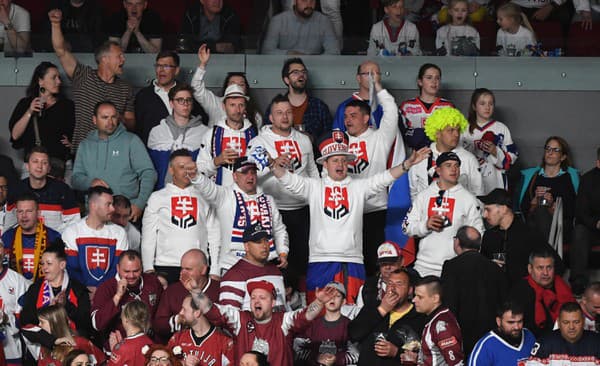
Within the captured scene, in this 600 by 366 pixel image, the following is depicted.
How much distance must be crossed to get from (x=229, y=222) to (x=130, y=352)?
1.76 metres

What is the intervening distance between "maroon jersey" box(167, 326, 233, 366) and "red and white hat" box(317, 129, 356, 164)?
210 centimetres

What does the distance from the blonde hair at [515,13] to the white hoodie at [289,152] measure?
2.61 m

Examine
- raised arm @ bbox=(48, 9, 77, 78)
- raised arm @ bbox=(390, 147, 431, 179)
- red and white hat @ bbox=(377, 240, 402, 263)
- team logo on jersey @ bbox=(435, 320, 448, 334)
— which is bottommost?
team logo on jersey @ bbox=(435, 320, 448, 334)

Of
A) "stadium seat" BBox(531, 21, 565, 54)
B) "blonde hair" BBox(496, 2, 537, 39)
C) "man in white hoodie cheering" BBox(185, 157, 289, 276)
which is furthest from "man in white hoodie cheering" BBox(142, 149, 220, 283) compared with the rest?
"stadium seat" BBox(531, 21, 565, 54)

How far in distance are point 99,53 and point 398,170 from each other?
3055mm

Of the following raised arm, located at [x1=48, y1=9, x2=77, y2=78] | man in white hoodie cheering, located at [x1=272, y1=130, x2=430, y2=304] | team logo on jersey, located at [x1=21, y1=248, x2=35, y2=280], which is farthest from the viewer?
raised arm, located at [x1=48, y1=9, x2=77, y2=78]

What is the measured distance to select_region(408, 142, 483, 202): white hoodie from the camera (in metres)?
11.6

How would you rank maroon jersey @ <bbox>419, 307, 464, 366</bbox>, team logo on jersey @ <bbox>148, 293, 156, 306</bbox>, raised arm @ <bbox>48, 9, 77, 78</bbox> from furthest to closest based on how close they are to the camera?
raised arm @ <bbox>48, 9, 77, 78</bbox> → team logo on jersey @ <bbox>148, 293, 156, 306</bbox> → maroon jersey @ <bbox>419, 307, 464, 366</bbox>

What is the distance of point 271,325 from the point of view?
9672mm

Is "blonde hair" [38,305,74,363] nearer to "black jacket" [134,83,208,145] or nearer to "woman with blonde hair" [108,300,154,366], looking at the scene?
"woman with blonde hair" [108,300,154,366]

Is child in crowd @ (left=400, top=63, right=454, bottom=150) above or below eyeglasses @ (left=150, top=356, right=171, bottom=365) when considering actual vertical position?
above

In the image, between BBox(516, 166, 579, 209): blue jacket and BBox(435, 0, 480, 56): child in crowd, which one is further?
BBox(435, 0, 480, 56): child in crowd

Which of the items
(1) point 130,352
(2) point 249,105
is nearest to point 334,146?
(2) point 249,105

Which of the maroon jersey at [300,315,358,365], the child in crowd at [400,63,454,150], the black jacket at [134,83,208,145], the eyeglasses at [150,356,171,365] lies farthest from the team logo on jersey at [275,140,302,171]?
the eyeglasses at [150,356,171,365]
